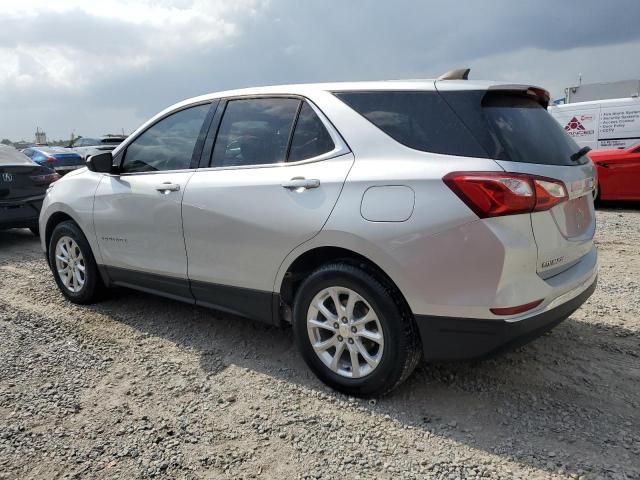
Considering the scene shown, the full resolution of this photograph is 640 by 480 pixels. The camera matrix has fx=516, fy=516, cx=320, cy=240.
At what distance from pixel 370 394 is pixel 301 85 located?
193 cm

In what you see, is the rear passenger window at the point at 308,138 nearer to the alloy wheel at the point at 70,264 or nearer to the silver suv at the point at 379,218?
the silver suv at the point at 379,218

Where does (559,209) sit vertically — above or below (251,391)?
above

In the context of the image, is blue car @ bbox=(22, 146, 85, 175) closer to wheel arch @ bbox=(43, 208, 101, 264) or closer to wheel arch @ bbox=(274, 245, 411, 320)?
wheel arch @ bbox=(43, 208, 101, 264)

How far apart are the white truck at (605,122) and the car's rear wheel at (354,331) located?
33.7ft

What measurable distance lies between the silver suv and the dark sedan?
15.0 ft

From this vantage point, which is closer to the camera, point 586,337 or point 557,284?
point 557,284

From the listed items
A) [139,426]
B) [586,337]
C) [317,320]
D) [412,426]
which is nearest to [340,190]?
[317,320]

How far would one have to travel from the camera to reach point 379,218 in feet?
8.61

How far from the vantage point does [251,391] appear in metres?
3.10

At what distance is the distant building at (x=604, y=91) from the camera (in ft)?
50.7

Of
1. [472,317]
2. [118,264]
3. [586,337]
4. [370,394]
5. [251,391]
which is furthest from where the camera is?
[118,264]

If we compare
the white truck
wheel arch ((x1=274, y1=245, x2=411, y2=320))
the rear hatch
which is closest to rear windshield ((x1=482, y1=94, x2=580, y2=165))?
the rear hatch

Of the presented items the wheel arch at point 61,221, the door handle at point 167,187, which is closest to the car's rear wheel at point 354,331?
the door handle at point 167,187

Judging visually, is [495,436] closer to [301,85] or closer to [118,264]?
[301,85]
